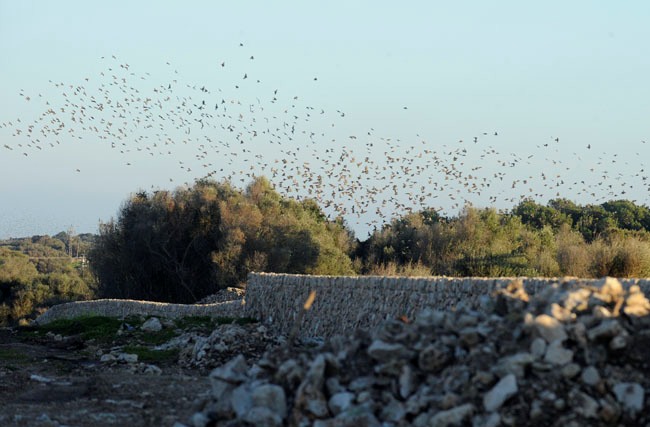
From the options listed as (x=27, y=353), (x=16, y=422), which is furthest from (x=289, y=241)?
(x=16, y=422)

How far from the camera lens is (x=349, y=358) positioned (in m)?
8.73

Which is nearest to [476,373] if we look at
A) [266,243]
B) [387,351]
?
[387,351]

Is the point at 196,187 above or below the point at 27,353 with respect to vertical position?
above

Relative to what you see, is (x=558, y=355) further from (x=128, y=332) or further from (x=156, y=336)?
(x=128, y=332)

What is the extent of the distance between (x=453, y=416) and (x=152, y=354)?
12439 mm

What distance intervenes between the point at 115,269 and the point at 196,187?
5308mm

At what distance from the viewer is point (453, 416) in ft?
25.7

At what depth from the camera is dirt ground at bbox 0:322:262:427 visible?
10805 millimetres

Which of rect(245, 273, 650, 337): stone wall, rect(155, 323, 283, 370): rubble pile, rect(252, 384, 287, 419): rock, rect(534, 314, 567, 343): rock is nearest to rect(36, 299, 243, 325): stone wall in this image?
rect(245, 273, 650, 337): stone wall

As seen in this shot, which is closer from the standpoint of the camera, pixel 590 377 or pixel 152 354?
pixel 590 377

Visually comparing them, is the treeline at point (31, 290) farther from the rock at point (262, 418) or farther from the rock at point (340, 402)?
the rock at point (340, 402)

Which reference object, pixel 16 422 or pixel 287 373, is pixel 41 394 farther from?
pixel 287 373

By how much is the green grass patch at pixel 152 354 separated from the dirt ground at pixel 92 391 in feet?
0.72

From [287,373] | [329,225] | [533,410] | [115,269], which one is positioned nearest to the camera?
[533,410]
